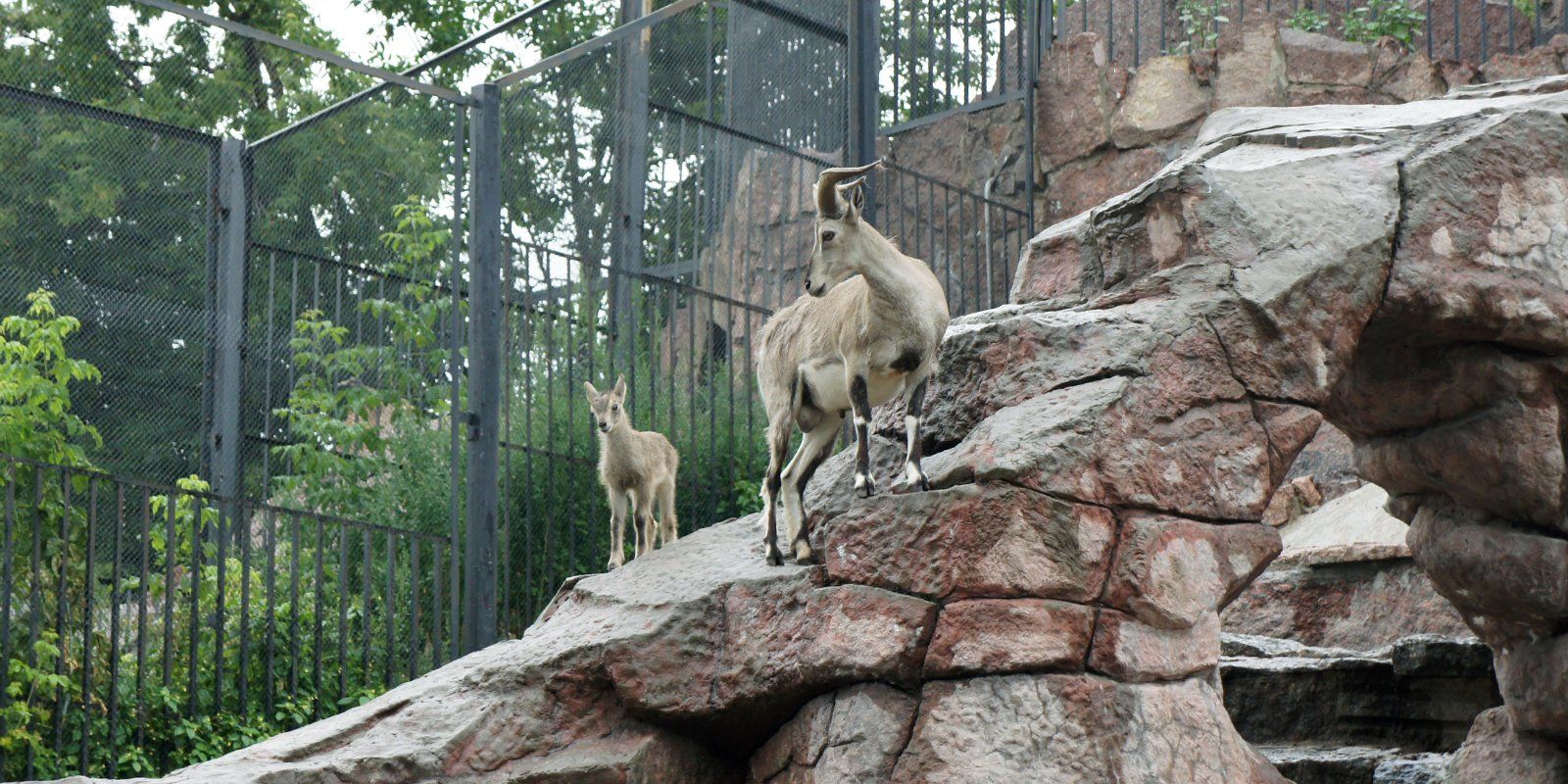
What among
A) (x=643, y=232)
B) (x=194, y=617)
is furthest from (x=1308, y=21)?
(x=194, y=617)

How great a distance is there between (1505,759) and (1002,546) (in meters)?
3.27

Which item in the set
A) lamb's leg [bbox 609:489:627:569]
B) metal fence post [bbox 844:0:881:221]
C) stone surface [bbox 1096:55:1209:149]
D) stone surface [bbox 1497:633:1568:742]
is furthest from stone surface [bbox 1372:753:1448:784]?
stone surface [bbox 1096:55:1209:149]

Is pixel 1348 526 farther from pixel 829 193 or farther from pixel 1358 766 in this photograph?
pixel 829 193

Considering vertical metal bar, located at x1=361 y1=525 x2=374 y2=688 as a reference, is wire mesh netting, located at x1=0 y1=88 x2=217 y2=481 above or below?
above

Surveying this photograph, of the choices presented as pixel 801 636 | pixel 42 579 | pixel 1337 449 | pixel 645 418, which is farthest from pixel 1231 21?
pixel 42 579

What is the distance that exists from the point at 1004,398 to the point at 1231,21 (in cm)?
794

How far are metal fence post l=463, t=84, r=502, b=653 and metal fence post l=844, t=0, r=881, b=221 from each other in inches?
79.8

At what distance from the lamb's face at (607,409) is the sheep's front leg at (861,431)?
2.46 metres

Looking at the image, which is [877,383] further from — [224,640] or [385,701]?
[224,640]

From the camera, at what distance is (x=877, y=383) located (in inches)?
275

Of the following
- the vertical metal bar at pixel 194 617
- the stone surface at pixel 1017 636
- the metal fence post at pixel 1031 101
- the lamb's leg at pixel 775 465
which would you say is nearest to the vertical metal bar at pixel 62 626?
the vertical metal bar at pixel 194 617

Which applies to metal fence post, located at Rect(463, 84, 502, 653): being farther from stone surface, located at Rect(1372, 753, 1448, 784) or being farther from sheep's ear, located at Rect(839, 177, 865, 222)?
stone surface, located at Rect(1372, 753, 1448, 784)

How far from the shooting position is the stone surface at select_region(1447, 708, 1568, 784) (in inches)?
303

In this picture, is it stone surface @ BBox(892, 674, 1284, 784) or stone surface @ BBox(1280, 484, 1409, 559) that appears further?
stone surface @ BBox(1280, 484, 1409, 559)
